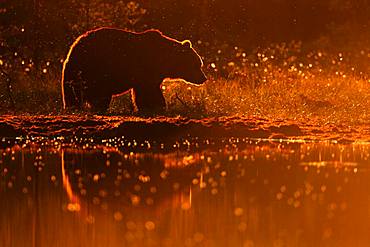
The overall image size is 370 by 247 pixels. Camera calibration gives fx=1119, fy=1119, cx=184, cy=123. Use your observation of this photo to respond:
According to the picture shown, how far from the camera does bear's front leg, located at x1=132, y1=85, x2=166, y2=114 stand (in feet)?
66.0

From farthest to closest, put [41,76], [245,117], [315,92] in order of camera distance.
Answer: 1. [41,76]
2. [315,92]
3. [245,117]

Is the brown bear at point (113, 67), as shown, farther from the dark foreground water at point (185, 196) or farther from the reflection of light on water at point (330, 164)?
the reflection of light on water at point (330, 164)

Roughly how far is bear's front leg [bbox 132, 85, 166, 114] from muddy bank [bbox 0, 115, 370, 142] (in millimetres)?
2883

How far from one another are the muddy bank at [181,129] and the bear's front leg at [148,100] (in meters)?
2.88

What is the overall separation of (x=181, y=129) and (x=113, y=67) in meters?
4.41

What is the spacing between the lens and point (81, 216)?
8727 millimetres

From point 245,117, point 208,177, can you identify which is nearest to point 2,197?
point 208,177

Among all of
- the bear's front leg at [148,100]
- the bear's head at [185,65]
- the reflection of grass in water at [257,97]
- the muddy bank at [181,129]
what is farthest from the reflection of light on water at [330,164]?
the bear's head at [185,65]

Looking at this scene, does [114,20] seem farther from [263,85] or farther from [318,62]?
[318,62]

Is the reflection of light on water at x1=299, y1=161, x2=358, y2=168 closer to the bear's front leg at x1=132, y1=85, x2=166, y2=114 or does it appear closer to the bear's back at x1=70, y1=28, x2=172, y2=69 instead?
the bear's front leg at x1=132, y1=85, x2=166, y2=114

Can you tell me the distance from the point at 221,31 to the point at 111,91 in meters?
13.8

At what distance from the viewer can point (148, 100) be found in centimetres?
2019

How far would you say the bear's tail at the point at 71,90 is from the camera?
20609 mm

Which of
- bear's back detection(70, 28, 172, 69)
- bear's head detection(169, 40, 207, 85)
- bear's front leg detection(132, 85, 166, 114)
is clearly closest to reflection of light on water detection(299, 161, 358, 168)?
bear's front leg detection(132, 85, 166, 114)
